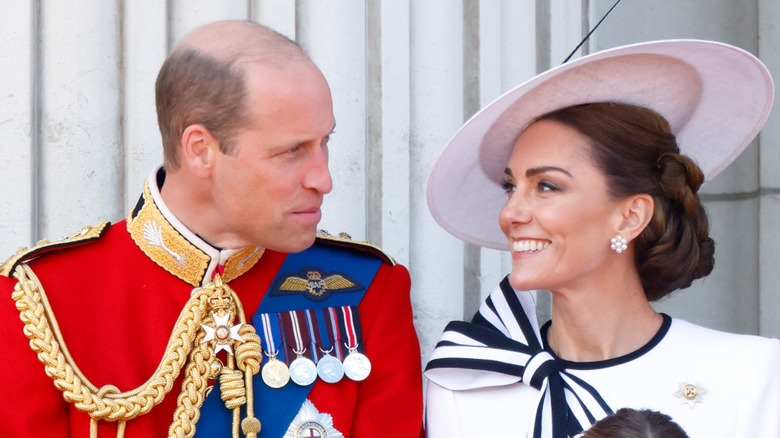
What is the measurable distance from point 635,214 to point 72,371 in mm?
1271

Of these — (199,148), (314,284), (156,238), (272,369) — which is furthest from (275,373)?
(199,148)

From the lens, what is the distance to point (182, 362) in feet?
9.73

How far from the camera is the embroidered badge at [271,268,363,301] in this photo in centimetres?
320

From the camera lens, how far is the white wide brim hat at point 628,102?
10.3 feet

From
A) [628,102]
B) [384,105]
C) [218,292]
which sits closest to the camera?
[218,292]

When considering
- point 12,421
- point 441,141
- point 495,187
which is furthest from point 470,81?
point 12,421

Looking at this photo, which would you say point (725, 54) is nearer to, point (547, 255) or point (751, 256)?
point (547, 255)

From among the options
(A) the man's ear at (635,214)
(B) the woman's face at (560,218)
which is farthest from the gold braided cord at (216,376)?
(A) the man's ear at (635,214)

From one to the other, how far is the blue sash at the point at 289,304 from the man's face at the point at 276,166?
175 millimetres

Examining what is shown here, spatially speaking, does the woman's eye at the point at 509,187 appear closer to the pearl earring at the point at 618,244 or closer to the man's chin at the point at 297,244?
the pearl earring at the point at 618,244

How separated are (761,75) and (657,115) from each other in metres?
0.25

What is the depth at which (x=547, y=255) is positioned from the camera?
124 inches

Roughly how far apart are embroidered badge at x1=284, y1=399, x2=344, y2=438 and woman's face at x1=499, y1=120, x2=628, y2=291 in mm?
514

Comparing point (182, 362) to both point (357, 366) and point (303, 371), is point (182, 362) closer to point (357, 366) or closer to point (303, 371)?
point (303, 371)
